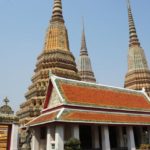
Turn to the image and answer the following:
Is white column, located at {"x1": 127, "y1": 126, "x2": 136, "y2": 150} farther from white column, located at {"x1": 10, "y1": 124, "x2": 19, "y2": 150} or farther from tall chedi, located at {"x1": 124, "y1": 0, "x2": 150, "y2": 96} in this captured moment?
tall chedi, located at {"x1": 124, "y1": 0, "x2": 150, "y2": 96}

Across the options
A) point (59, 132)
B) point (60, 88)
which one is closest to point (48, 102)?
point (60, 88)

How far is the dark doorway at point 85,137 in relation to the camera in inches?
812

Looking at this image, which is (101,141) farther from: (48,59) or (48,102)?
(48,59)

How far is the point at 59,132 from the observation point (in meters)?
17.8

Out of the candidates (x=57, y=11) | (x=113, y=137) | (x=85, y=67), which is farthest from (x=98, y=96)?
(x=85, y=67)

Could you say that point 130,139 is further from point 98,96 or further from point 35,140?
point 35,140

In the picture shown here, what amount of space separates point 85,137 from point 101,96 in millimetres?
3989

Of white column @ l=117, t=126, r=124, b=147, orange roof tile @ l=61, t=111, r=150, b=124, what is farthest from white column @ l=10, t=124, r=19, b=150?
white column @ l=117, t=126, r=124, b=147

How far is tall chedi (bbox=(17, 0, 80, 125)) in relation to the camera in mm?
32250

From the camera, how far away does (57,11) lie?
4094 centimetres

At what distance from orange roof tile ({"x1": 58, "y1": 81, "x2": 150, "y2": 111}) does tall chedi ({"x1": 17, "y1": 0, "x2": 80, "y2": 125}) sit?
407 inches

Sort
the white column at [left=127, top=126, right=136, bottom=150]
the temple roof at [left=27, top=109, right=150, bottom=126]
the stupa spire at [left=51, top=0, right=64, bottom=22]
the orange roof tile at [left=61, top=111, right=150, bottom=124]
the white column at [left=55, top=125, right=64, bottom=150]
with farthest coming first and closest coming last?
1. the stupa spire at [left=51, top=0, right=64, bottom=22]
2. the white column at [left=127, top=126, right=136, bottom=150]
3. the orange roof tile at [left=61, top=111, right=150, bottom=124]
4. the temple roof at [left=27, top=109, right=150, bottom=126]
5. the white column at [left=55, top=125, right=64, bottom=150]

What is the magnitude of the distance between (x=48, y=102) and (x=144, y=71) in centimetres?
2700

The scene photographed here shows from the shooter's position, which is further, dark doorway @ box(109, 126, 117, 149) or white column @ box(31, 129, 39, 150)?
dark doorway @ box(109, 126, 117, 149)
